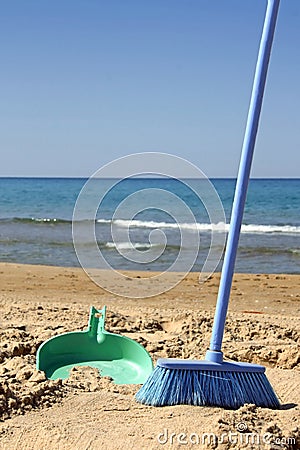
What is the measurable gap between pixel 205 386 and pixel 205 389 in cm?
2

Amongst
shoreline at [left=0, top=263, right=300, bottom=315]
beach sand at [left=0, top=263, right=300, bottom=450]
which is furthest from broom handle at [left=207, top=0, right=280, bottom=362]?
shoreline at [left=0, top=263, right=300, bottom=315]

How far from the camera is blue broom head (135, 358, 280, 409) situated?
3.23 meters

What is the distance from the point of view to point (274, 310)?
7250 millimetres

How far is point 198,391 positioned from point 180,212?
18.9m

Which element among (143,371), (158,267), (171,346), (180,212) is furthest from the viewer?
(180,212)

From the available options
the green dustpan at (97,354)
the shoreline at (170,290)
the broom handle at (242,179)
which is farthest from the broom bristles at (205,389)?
the shoreline at (170,290)

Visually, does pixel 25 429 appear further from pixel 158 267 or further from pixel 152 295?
pixel 158 267

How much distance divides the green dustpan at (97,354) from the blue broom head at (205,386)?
0.81m

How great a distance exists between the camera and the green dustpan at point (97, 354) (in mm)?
4145

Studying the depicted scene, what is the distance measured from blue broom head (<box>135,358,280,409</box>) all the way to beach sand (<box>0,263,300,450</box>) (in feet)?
0.21

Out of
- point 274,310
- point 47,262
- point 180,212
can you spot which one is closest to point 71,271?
point 47,262

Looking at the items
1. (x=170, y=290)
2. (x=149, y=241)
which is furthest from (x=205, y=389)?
(x=149, y=241)

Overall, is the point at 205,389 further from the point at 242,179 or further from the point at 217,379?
the point at 242,179

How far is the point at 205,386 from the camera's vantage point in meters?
3.26
